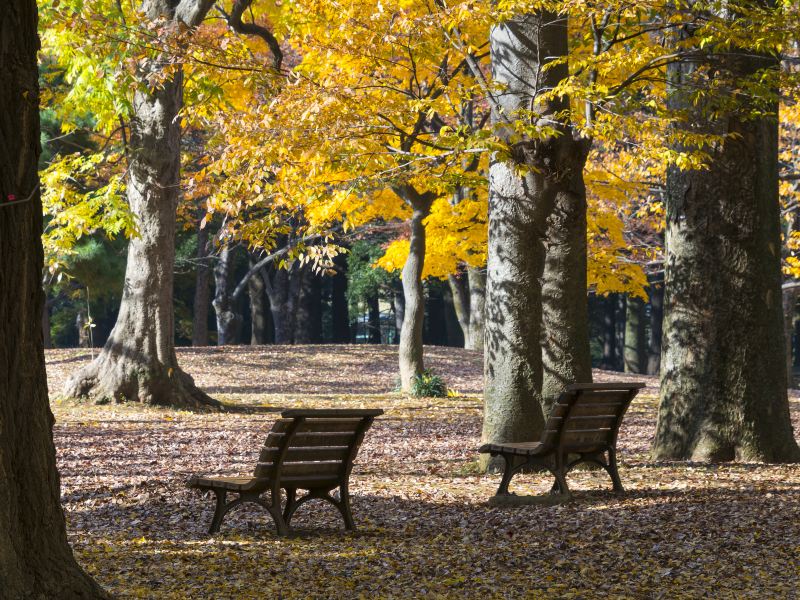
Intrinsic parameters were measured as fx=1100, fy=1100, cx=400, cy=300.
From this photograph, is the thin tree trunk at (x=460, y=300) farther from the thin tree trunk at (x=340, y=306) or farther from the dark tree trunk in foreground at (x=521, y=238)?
the dark tree trunk in foreground at (x=521, y=238)

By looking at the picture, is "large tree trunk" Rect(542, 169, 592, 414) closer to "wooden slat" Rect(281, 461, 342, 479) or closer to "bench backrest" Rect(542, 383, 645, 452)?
"bench backrest" Rect(542, 383, 645, 452)

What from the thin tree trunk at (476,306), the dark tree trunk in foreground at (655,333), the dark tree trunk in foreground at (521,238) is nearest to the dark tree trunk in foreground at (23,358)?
the dark tree trunk in foreground at (521,238)

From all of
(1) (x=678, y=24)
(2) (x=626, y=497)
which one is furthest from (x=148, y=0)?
(2) (x=626, y=497)

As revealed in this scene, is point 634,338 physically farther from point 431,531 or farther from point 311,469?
point 311,469

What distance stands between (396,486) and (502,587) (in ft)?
12.8

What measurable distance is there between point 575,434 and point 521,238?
2056 millimetres

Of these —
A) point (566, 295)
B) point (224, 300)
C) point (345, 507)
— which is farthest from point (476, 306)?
point (345, 507)

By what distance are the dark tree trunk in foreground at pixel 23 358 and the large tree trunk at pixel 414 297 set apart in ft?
55.0

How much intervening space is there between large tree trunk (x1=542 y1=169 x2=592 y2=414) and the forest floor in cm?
98

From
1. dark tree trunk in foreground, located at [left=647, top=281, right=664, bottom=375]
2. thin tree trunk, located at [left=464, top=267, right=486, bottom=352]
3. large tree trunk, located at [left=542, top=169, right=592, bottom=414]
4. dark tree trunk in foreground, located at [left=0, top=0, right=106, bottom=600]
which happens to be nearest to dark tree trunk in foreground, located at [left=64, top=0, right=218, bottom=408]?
large tree trunk, located at [left=542, top=169, right=592, bottom=414]

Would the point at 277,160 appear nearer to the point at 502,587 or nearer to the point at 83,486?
the point at 83,486

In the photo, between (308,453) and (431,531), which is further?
(431,531)

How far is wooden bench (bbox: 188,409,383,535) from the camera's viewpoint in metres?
6.85

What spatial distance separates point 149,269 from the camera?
16875mm
